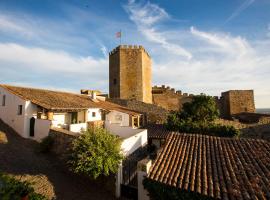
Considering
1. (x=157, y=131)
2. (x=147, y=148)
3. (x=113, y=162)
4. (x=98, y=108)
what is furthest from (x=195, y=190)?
(x=98, y=108)

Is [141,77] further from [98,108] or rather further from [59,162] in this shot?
[59,162]

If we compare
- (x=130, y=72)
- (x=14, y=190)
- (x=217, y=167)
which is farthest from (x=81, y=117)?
(x=130, y=72)

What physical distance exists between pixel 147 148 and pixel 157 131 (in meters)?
2.60

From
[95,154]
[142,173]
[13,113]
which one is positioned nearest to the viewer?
[142,173]

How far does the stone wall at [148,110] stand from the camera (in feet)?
91.8

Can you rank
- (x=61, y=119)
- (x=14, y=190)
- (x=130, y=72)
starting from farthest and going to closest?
(x=130, y=72) < (x=61, y=119) < (x=14, y=190)

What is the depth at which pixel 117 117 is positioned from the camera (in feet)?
76.1

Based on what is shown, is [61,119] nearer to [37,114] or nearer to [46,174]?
[37,114]

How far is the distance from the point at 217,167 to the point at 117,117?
645 inches

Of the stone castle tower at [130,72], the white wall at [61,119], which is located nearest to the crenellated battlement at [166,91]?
the stone castle tower at [130,72]

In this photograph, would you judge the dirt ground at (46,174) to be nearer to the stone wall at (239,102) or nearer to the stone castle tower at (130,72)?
the stone castle tower at (130,72)

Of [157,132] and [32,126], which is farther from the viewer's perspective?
[157,132]

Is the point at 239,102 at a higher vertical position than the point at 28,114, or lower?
higher

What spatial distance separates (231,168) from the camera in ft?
25.6
